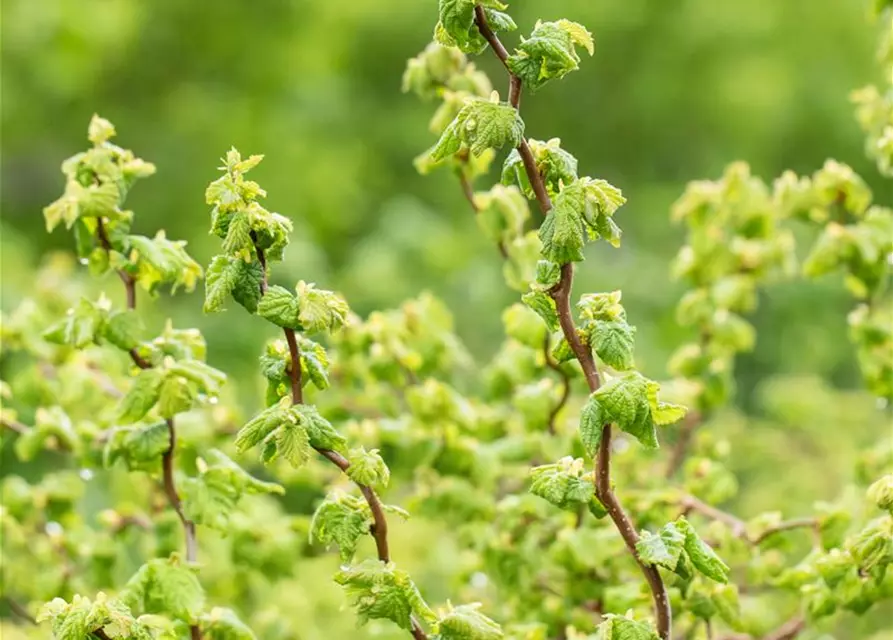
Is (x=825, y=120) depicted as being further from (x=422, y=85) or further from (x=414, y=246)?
(x=422, y=85)

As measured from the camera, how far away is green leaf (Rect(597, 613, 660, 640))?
1244 mm

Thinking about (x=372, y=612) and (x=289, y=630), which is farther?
(x=289, y=630)

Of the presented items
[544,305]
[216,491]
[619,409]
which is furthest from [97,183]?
[619,409]

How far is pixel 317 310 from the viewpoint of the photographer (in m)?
1.23

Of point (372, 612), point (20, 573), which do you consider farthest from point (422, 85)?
point (20, 573)

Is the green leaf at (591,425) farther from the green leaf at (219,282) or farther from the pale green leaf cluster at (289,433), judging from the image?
the green leaf at (219,282)

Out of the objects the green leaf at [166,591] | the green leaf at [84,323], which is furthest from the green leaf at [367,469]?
the green leaf at [84,323]

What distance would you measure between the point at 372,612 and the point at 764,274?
1.15m

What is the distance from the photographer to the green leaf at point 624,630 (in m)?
1.24

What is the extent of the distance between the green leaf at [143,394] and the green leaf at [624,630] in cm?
57

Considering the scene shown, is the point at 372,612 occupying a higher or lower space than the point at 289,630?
lower

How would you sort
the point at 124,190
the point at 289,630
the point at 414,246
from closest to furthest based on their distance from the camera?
the point at 124,190 < the point at 289,630 < the point at 414,246

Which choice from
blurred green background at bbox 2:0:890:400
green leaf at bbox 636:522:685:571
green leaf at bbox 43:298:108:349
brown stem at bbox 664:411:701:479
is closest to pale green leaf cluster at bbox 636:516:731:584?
green leaf at bbox 636:522:685:571

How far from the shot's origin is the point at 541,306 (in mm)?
1247
